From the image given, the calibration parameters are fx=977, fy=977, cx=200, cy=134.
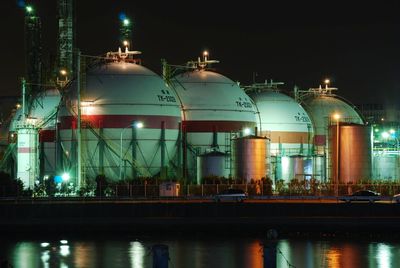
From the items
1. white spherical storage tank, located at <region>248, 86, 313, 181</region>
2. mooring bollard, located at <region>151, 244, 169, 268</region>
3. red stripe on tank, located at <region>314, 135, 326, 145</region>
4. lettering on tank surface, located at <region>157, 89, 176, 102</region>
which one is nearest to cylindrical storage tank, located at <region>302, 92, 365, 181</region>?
red stripe on tank, located at <region>314, 135, 326, 145</region>

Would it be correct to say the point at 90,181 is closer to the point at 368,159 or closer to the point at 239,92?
the point at 239,92

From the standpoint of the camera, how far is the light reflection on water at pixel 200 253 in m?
50.5

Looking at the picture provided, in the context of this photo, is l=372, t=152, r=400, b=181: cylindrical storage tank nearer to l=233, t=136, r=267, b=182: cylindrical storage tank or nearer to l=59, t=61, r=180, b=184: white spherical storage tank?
l=233, t=136, r=267, b=182: cylindrical storage tank

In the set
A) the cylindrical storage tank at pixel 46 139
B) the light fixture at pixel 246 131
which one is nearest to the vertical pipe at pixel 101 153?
the cylindrical storage tank at pixel 46 139

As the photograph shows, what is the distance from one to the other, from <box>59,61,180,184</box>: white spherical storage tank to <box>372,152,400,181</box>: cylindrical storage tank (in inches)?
1131

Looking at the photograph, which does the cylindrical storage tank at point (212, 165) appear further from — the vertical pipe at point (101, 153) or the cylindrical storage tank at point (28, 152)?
the cylindrical storage tank at point (28, 152)

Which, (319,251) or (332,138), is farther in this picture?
(332,138)

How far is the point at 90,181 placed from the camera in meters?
92.4

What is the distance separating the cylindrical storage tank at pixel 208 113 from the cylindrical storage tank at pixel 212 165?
7.12ft

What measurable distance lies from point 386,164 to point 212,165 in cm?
2675

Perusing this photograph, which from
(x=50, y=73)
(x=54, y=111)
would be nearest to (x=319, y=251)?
(x=54, y=111)

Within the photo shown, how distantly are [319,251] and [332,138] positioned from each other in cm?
4593

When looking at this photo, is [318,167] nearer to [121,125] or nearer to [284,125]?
[284,125]

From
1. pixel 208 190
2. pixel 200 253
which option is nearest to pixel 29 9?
pixel 208 190
